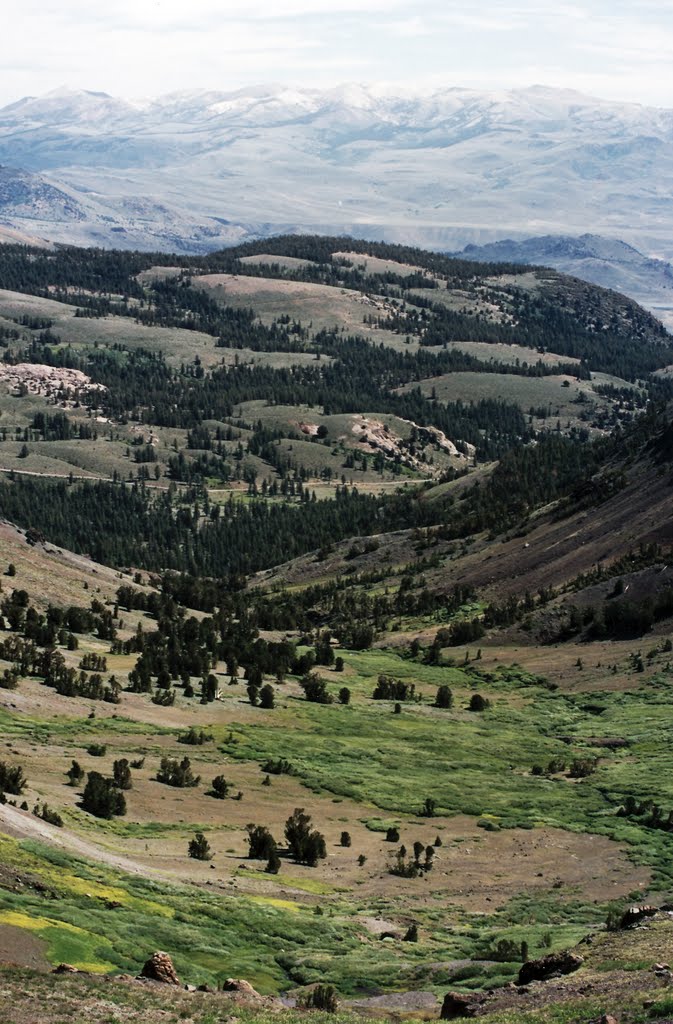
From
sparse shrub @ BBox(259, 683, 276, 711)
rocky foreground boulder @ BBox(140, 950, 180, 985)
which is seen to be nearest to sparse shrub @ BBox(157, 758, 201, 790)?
sparse shrub @ BBox(259, 683, 276, 711)

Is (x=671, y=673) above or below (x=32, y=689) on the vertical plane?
below

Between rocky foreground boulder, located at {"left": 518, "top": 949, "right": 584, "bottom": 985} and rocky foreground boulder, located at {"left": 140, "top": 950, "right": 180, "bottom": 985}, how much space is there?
8.81 meters

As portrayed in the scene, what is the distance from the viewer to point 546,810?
63156mm

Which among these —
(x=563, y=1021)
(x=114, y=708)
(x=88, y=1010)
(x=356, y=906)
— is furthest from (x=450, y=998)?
(x=114, y=708)

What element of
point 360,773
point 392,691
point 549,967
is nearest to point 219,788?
point 360,773

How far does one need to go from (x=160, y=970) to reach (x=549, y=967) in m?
9.94

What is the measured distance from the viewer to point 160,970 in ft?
109

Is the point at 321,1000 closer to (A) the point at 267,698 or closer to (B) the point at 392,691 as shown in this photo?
(A) the point at 267,698

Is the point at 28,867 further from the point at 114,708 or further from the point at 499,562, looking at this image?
the point at 499,562

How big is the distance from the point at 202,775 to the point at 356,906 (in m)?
17.5

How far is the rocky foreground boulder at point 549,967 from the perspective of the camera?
35.3 m

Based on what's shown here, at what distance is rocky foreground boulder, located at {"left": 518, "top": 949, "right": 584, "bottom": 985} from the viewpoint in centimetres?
3531

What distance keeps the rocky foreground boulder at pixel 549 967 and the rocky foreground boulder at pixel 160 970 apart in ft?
28.9

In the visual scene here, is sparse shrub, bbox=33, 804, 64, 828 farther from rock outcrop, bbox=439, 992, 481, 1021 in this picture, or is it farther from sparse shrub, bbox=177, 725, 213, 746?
sparse shrub, bbox=177, 725, 213, 746
